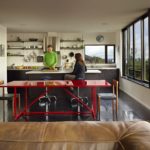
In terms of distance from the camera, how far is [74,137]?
4.31 ft

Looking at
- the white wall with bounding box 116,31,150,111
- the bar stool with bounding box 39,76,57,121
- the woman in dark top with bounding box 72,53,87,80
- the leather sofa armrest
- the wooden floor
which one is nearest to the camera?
the leather sofa armrest

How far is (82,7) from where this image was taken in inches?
225

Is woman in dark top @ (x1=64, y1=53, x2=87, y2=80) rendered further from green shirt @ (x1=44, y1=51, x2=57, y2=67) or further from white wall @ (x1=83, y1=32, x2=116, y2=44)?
white wall @ (x1=83, y1=32, x2=116, y2=44)

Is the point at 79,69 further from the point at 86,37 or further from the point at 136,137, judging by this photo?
the point at 86,37

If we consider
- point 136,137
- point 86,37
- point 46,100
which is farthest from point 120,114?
point 86,37

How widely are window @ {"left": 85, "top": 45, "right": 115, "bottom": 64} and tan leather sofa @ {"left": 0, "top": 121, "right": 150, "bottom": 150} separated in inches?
383

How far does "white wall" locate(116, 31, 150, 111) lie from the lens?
254 inches

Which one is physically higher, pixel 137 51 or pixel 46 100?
pixel 137 51

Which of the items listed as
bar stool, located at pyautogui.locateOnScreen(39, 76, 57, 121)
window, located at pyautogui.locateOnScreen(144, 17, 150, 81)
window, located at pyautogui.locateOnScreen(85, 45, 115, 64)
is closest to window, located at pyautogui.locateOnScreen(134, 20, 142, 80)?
window, located at pyautogui.locateOnScreen(144, 17, 150, 81)

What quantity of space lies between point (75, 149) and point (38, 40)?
391 inches

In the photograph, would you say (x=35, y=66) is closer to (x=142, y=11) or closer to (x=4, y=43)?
(x=4, y=43)

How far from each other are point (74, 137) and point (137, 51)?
21.9ft

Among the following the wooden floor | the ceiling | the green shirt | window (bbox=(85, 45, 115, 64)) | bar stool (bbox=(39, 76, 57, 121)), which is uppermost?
the ceiling

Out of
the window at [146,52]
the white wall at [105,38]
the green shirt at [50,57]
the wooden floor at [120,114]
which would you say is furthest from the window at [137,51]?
the green shirt at [50,57]
